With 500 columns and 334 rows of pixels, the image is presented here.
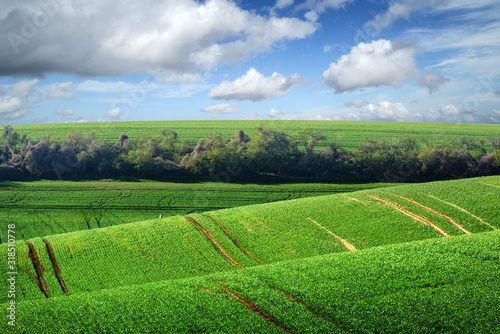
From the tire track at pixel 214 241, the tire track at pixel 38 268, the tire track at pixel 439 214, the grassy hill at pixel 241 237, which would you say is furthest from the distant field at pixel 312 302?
the tire track at pixel 439 214

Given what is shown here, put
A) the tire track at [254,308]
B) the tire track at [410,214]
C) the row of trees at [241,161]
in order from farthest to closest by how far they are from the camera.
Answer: the row of trees at [241,161] < the tire track at [410,214] < the tire track at [254,308]

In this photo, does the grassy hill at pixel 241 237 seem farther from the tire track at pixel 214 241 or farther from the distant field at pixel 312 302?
the distant field at pixel 312 302

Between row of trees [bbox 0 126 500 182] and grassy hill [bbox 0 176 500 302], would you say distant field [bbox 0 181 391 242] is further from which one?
grassy hill [bbox 0 176 500 302]

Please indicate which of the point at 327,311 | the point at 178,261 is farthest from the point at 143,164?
the point at 327,311

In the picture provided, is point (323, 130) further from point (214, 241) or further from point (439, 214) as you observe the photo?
point (214, 241)

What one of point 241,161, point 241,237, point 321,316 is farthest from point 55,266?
point 241,161

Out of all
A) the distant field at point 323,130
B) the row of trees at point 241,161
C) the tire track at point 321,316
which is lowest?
the tire track at point 321,316
